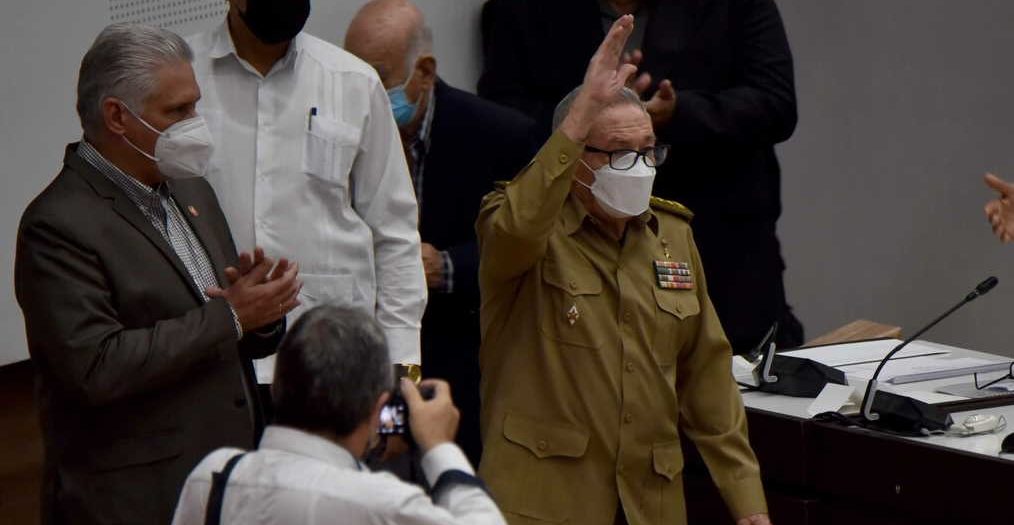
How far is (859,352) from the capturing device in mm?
4383

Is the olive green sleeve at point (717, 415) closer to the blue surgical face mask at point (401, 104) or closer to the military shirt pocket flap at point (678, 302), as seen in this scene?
the military shirt pocket flap at point (678, 302)

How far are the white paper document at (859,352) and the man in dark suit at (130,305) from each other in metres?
1.70

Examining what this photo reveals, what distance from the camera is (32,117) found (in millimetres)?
4023

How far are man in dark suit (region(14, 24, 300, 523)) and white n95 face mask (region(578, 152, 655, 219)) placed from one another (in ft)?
2.10

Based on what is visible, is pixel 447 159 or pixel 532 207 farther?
pixel 447 159

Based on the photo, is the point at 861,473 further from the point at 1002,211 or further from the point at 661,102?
the point at 661,102

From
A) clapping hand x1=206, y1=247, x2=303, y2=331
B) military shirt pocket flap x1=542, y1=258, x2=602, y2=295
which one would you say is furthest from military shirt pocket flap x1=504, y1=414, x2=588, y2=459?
clapping hand x1=206, y1=247, x2=303, y2=331

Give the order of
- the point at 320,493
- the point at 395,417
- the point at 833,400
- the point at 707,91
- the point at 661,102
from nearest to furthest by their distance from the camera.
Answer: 1. the point at 320,493
2. the point at 395,417
3. the point at 833,400
4. the point at 661,102
5. the point at 707,91

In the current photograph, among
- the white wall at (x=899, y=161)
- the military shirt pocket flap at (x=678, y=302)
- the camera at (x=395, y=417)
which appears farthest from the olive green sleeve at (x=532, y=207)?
the white wall at (x=899, y=161)

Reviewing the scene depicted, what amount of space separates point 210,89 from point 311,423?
54.2 inches

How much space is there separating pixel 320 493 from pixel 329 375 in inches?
6.4

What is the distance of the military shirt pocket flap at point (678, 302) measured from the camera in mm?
3332

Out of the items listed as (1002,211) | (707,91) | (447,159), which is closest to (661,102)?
(707,91)

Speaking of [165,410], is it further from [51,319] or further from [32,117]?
[32,117]
